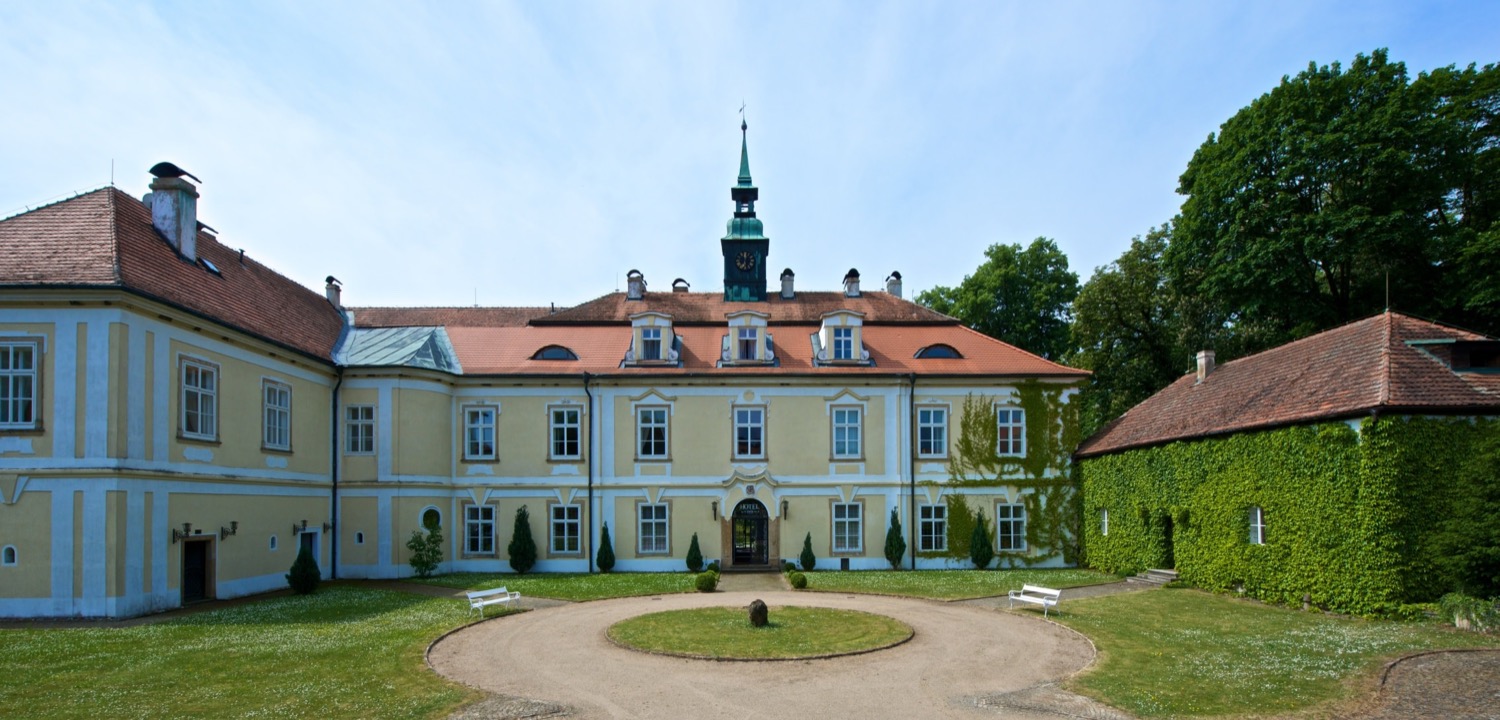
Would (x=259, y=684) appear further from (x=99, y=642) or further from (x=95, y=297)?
(x=95, y=297)

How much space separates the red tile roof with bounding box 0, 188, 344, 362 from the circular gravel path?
35.9ft

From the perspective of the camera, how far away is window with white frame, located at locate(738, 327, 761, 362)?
31453mm

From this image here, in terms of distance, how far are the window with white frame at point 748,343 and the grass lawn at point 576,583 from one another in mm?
7699

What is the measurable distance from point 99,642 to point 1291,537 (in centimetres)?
2378

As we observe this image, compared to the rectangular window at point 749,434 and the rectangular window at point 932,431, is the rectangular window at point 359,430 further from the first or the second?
the rectangular window at point 932,431

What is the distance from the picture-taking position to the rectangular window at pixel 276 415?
24375 mm

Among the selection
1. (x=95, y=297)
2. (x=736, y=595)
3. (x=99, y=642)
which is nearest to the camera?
(x=99, y=642)

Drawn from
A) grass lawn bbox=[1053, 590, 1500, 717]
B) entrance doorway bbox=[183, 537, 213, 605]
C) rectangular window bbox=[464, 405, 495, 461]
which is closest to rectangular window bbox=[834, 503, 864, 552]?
grass lawn bbox=[1053, 590, 1500, 717]

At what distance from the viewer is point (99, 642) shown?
15539 millimetres

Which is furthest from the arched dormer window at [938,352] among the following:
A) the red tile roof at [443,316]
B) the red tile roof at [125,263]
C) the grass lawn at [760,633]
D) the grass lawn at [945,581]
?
the red tile roof at [443,316]

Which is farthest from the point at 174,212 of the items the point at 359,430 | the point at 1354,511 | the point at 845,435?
the point at 1354,511

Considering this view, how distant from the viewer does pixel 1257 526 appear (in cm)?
2166

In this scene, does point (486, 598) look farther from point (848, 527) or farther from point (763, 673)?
point (848, 527)

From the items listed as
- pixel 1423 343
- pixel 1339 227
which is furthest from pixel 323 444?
pixel 1339 227
